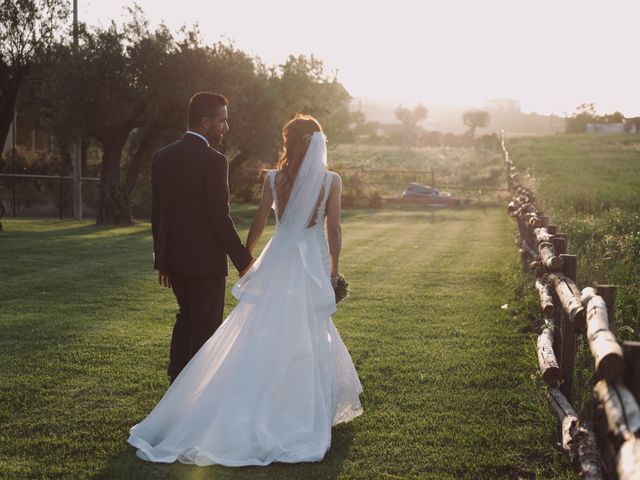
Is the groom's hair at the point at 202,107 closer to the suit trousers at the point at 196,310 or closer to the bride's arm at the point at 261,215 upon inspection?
the bride's arm at the point at 261,215

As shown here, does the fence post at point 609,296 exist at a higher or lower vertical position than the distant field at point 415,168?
higher

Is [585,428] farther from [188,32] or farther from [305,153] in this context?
[188,32]

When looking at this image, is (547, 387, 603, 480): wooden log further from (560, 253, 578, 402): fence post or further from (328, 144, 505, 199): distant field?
(328, 144, 505, 199): distant field

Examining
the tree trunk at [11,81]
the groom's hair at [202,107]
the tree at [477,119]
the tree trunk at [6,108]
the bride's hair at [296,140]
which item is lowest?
the bride's hair at [296,140]

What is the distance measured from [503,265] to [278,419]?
1069 centimetres

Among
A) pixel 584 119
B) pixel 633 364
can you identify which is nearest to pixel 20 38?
pixel 633 364

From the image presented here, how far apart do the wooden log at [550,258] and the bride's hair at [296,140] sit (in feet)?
9.08

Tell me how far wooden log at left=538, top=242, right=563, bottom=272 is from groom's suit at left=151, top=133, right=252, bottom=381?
A: 3011mm

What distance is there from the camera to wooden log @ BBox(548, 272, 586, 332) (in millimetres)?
4961

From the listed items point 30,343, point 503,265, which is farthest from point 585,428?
point 503,265

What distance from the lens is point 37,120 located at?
31.2 metres

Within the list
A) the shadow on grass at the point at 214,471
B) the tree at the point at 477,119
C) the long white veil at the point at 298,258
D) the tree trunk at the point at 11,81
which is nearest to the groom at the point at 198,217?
the long white veil at the point at 298,258

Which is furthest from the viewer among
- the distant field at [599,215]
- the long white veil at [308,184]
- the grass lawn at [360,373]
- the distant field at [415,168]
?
the distant field at [415,168]

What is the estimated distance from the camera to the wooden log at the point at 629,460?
8.20 feet
